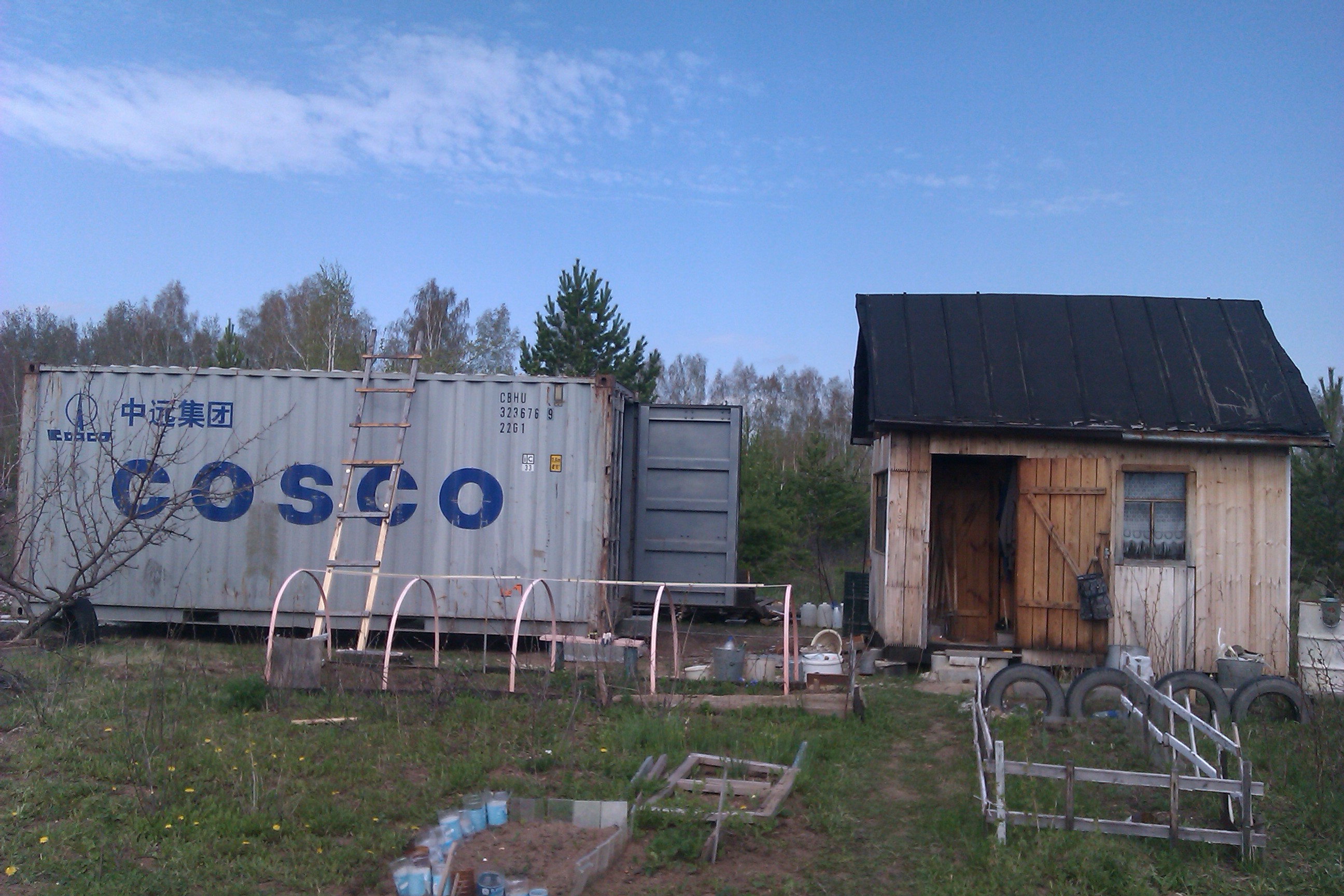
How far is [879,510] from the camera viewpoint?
1348 cm

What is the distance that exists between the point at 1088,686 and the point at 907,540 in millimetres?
3073

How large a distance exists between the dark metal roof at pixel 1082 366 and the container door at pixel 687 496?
2673 mm

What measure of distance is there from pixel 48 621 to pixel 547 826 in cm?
821

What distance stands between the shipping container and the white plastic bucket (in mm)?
2606

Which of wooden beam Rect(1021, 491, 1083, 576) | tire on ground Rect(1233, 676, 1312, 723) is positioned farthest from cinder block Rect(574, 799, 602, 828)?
wooden beam Rect(1021, 491, 1083, 576)

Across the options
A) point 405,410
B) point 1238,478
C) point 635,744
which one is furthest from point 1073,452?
point 405,410

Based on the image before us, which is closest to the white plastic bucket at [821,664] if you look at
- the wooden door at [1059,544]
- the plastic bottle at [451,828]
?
the wooden door at [1059,544]

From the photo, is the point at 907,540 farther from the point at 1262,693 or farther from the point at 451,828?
the point at 451,828

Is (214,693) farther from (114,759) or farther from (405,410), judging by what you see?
(405,410)

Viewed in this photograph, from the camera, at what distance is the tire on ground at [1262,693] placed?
8.66 meters

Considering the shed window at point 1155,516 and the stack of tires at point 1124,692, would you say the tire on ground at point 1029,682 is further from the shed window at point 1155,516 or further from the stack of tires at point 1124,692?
the shed window at point 1155,516

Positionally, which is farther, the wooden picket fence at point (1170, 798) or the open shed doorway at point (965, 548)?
the open shed doorway at point (965, 548)

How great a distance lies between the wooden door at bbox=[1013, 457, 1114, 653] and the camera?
11000 mm

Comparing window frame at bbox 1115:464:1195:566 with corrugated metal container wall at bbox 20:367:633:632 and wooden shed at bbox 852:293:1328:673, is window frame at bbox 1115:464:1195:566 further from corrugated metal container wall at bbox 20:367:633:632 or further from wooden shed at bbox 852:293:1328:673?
corrugated metal container wall at bbox 20:367:633:632
